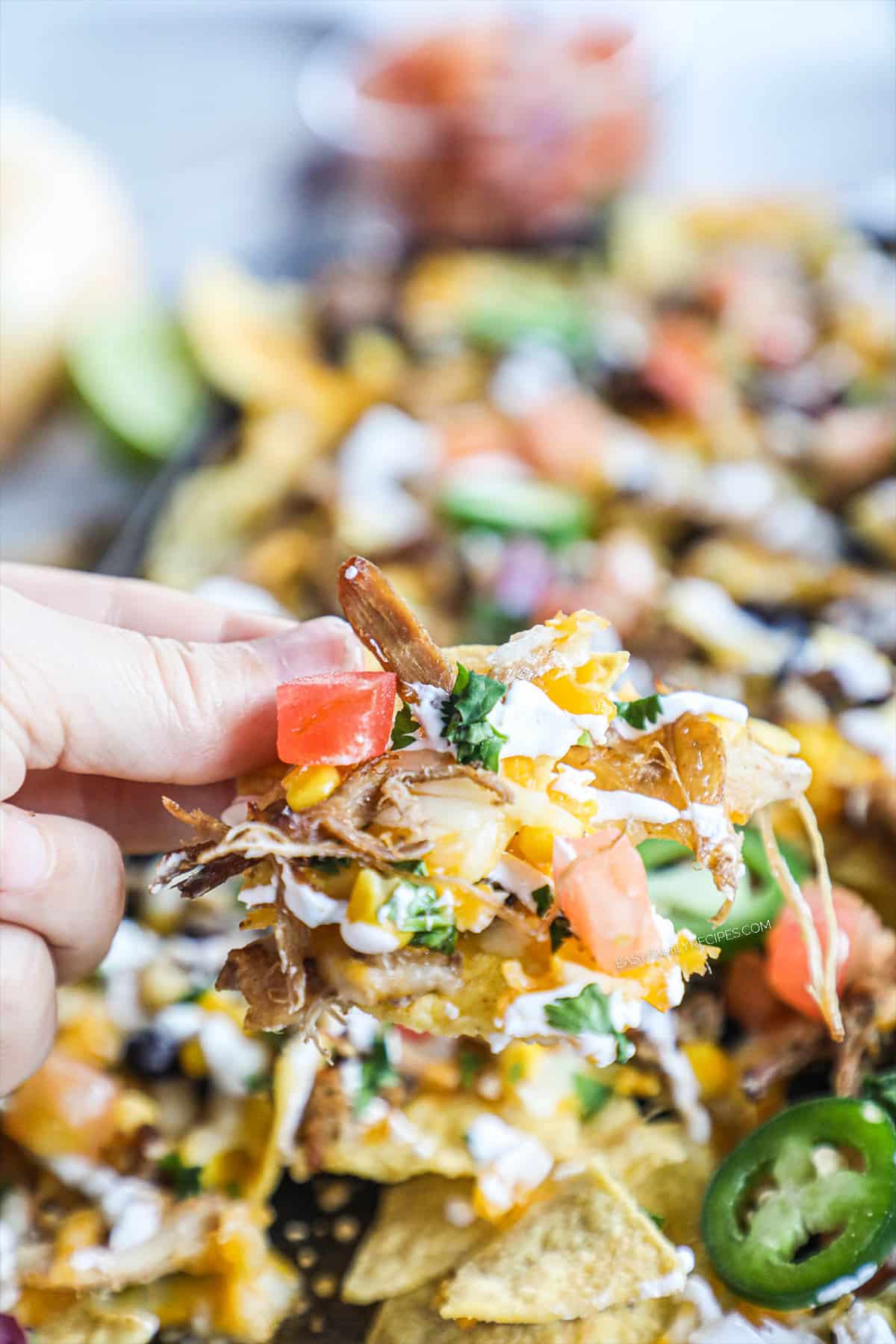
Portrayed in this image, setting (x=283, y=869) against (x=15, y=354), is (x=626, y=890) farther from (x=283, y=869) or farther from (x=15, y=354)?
(x=15, y=354)

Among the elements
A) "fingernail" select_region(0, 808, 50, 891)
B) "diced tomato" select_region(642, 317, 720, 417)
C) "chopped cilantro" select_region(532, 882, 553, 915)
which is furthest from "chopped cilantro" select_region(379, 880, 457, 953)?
"diced tomato" select_region(642, 317, 720, 417)

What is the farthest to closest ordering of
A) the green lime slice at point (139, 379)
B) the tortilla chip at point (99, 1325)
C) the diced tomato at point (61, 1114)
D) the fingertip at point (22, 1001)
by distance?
1. the green lime slice at point (139, 379)
2. the diced tomato at point (61, 1114)
3. the tortilla chip at point (99, 1325)
4. the fingertip at point (22, 1001)

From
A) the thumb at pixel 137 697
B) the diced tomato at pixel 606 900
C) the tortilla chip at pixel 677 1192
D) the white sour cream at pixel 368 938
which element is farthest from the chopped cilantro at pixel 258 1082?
the diced tomato at pixel 606 900

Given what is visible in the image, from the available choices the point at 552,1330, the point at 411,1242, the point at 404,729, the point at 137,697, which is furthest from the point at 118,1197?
the point at 404,729

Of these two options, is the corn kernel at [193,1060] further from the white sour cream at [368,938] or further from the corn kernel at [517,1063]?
the white sour cream at [368,938]

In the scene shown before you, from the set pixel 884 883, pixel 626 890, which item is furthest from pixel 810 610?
pixel 626 890

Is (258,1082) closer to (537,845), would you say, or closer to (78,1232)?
(78,1232)
